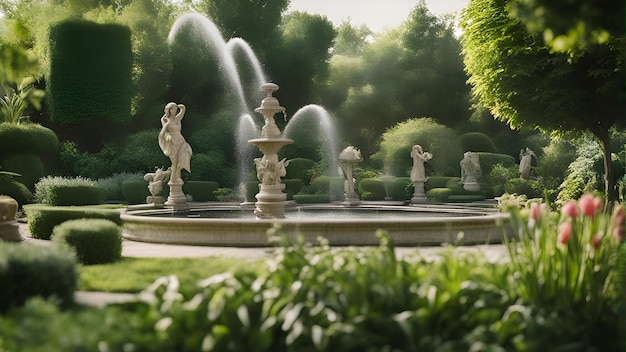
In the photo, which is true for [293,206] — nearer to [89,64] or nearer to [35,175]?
[35,175]

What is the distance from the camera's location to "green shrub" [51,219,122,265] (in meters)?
Result: 8.66

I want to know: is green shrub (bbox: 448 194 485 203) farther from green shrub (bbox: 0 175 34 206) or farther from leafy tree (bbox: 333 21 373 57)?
leafy tree (bbox: 333 21 373 57)

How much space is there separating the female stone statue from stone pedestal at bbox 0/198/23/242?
7380mm

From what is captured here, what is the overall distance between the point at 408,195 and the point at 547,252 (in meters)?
21.4

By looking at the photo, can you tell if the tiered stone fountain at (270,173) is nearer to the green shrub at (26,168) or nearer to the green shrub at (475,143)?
the green shrub at (26,168)

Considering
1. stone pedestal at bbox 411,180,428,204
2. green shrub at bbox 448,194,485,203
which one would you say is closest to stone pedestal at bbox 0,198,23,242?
stone pedestal at bbox 411,180,428,204

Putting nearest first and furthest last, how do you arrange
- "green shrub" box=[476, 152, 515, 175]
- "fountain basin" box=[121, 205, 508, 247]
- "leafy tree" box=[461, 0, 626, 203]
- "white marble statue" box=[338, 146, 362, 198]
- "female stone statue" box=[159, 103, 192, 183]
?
"fountain basin" box=[121, 205, 508, 247] → "leafy tree" box=[461, 0, 626, 203] → "female stone statue" box=[159, 103, 192, 183] → "white marble statue" box=[338, 146, 362, 198] → "green shrub" box=[476, 152, 515, 175]

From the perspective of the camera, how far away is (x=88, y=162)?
2966cm

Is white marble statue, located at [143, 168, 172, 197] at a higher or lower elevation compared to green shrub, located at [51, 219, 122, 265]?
higher

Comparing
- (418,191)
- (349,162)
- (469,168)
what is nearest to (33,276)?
(349,162)

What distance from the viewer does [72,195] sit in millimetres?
16062

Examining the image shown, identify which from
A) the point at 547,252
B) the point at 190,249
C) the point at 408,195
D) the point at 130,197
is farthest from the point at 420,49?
the point at 547,252

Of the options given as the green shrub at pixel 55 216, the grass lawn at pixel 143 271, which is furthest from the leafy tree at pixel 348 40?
the grass lawn at pixel 143 271

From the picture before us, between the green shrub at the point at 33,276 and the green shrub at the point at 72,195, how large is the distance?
10.6 m
